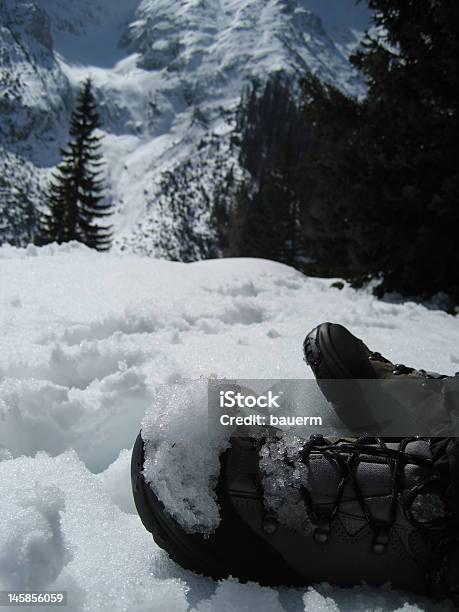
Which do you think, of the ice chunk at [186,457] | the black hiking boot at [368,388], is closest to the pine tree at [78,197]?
the black hiking boot at [368,388]

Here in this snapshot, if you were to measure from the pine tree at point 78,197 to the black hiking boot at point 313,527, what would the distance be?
19858 millimetres

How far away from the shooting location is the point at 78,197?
20.2 meters

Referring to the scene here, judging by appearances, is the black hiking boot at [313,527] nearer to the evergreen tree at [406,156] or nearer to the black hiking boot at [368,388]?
the black hiking boot at [368,388]

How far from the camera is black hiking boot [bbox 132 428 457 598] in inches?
35.8

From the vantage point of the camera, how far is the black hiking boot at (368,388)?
4.14 feet

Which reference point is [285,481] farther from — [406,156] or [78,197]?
[78,197]

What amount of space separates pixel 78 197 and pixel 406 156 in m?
18.4

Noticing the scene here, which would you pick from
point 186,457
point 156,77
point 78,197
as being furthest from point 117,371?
point 156,77

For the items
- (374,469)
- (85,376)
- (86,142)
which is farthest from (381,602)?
(86,142)

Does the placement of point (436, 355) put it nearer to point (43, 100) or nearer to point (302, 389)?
point (302, 389)

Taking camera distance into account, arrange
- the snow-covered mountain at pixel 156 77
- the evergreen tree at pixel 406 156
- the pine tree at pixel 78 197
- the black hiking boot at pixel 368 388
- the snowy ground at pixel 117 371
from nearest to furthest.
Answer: the snowy ground at pixel 117 371 → the black hiking boot at pixel 368 388 → the evergreen tree at pixel 406 156 → the pine tree at pixel 78 197 → the snow-covered mountain at pixel 156 77

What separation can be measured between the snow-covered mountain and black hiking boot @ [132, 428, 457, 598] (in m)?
141

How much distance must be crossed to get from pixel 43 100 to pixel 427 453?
205 metres

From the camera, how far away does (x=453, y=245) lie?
447 centimetres
